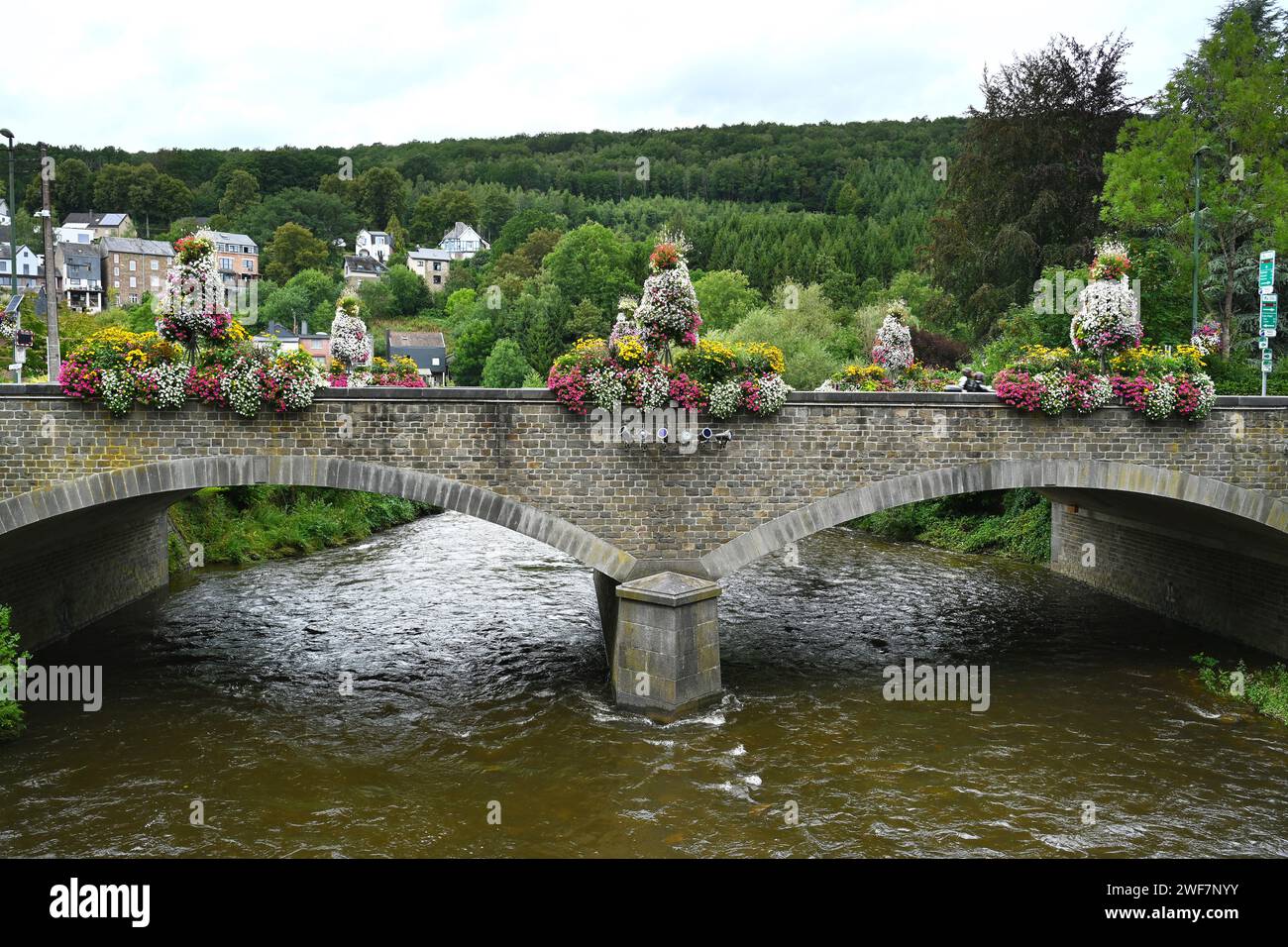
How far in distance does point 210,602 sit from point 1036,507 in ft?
80.4

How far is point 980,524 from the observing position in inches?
1299

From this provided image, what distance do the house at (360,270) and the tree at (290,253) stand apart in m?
3.42

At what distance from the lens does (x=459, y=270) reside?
112 metres

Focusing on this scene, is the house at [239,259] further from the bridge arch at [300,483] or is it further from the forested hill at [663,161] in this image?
the bridge arch at [300,483]

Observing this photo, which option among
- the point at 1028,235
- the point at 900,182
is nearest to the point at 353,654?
the point at 1028,235

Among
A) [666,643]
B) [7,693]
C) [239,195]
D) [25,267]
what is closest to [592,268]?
[25,267]

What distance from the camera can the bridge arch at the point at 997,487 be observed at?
16.7 m

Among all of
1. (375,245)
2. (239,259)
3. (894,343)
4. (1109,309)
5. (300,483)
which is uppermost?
(375,245)

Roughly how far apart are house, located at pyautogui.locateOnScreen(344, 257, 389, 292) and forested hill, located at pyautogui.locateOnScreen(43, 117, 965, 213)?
3364 cm

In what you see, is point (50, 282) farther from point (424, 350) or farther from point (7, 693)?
point (424, 350)

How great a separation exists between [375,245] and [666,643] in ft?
399

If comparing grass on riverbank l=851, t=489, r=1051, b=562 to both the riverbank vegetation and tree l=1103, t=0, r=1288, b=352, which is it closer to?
tree l=1103, t=0, r=1288, b=352

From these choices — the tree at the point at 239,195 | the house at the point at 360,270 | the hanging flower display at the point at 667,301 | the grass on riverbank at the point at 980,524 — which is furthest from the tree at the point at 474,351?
the tree at the point at 239,195
